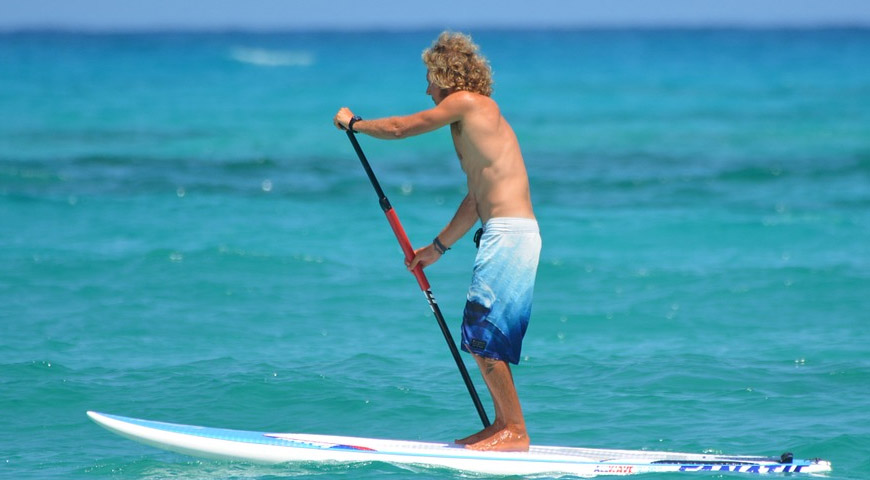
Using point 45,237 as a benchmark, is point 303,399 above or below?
A: below

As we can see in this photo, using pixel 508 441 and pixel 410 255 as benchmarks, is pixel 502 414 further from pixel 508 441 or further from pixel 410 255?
pixel 410 255

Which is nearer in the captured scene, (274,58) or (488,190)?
(488,190)

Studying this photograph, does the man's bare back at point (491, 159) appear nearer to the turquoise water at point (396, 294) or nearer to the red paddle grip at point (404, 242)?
the red paddle grip at point (404, 242)

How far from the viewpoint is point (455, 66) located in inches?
210

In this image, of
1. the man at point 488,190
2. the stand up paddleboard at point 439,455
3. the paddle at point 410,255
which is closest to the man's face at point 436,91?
the man at point 488,190

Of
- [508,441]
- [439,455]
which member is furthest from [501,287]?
[439,455]

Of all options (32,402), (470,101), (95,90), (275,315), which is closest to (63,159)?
(275,315)

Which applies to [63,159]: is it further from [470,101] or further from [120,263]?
[470,101]

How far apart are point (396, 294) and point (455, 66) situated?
512 centimetres

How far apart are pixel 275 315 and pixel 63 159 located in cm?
1183

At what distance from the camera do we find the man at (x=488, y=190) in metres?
5.30

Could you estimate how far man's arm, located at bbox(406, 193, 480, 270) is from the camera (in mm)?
5559

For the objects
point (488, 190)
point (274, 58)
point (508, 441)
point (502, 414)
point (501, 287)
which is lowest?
point (508, 441)

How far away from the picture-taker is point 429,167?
63.7 feet
